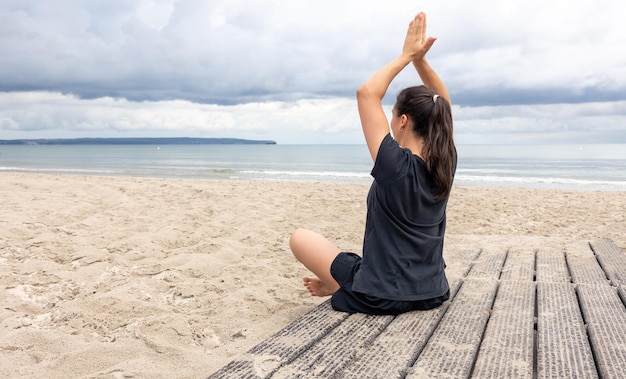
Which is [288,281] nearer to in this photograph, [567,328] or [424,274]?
[424,274]

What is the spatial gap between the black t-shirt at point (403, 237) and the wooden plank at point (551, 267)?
1.37 metres

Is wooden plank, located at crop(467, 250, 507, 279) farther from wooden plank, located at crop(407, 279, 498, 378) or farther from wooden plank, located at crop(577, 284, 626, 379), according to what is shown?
wooden plank, located at crop(577, 284, 626, 379)

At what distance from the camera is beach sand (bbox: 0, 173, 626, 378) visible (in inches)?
118

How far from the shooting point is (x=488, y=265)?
4.21 meters

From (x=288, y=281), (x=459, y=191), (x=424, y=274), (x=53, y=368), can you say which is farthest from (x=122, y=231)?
(x=459, y=191)

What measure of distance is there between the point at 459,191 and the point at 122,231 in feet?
30.2

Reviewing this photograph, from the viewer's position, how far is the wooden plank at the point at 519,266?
3.82 metres

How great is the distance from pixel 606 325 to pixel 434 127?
4.38ft

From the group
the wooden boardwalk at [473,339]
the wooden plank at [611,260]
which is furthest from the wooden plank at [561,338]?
the wooden plank at [611,260]

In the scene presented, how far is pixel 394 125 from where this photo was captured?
2.73 m

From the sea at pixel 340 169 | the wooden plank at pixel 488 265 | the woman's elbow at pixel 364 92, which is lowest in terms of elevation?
the sea at pixel 340 169

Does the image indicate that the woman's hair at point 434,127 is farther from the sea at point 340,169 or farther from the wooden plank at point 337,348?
the sea at point 340,169

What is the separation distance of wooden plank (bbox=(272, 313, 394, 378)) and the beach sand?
786mm

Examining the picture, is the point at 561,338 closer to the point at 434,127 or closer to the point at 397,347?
the point at 397,347
